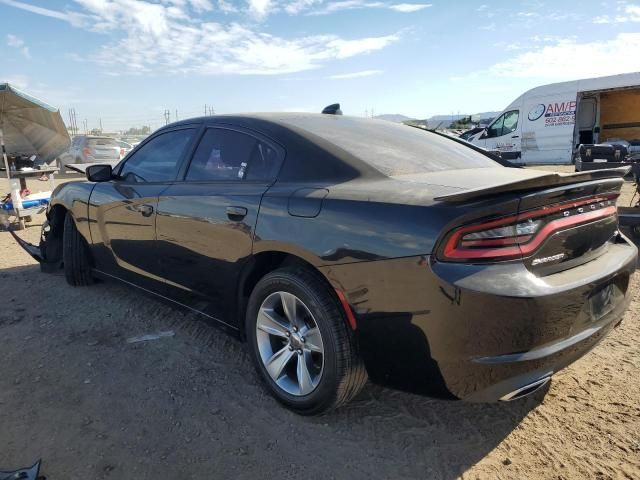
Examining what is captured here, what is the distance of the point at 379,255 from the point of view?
2055mm

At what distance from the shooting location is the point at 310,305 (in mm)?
2346

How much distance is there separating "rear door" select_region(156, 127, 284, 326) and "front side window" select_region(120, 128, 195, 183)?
0.69 feet

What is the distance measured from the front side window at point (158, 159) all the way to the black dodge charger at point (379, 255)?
0.11 ft

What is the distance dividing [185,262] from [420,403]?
169 centimetres

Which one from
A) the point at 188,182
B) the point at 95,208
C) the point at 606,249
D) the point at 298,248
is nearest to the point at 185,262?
the point at 188,182

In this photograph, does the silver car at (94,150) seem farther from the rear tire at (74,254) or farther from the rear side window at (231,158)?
the rear side window at (231,158)

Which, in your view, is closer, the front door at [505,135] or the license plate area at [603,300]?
the license plate area at [603,300]

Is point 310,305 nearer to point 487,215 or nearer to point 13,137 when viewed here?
point 487,215

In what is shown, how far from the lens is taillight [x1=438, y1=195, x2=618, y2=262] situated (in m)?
1.91

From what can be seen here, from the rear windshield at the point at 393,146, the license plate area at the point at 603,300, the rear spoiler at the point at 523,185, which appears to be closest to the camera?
the rear spoiler at the point at 523,185

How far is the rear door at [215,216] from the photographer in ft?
8.91

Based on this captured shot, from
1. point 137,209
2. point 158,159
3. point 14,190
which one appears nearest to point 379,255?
point 137,209

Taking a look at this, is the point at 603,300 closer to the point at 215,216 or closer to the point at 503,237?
the point at 503,237

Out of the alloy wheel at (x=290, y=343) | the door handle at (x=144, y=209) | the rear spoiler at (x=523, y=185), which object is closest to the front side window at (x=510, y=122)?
the door handle at (x=144, y=209)
